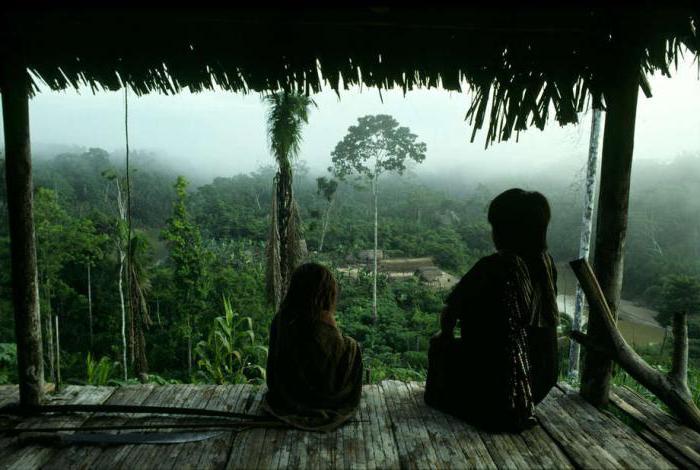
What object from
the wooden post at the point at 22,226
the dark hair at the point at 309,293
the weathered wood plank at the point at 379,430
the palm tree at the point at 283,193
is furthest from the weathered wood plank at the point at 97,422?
the palm tree at the point at 283,193

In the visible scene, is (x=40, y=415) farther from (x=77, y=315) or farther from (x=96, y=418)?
(x=77, y=315)

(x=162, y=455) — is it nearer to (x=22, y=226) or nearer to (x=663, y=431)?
(x=22, y=226)

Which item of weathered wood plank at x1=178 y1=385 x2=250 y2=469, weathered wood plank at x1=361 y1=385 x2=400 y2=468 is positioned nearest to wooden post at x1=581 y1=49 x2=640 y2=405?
weathered wood plank at x1=361 y1=385 x2=400 y2=468

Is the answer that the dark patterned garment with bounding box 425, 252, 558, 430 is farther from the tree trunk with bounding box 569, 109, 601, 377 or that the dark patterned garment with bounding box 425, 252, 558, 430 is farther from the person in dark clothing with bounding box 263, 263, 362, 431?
the tree trunk with bounding box 569, 109, 601, 377

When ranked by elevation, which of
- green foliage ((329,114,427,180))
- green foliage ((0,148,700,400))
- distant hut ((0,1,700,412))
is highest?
green foliage ((329,114,427,180))

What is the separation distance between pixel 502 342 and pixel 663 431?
981 millimetres

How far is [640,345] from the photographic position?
67.6 ft

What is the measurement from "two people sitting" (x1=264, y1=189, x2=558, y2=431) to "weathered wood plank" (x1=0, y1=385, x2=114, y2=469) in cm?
104

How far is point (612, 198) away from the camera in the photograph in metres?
2.72

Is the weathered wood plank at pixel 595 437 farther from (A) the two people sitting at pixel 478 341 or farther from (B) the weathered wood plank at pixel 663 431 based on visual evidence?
(A) the two people sitting at pixel 478 341

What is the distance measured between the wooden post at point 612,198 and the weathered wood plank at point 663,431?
0.54 ft

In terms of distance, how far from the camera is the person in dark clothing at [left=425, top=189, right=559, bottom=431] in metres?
2.38

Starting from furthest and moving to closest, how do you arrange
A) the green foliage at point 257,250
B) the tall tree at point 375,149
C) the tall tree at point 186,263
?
the tall tree at point 375,149
the green foliage at point 257,250
the tall tree at point 186,263

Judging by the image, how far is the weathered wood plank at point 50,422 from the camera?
84.7 inches
